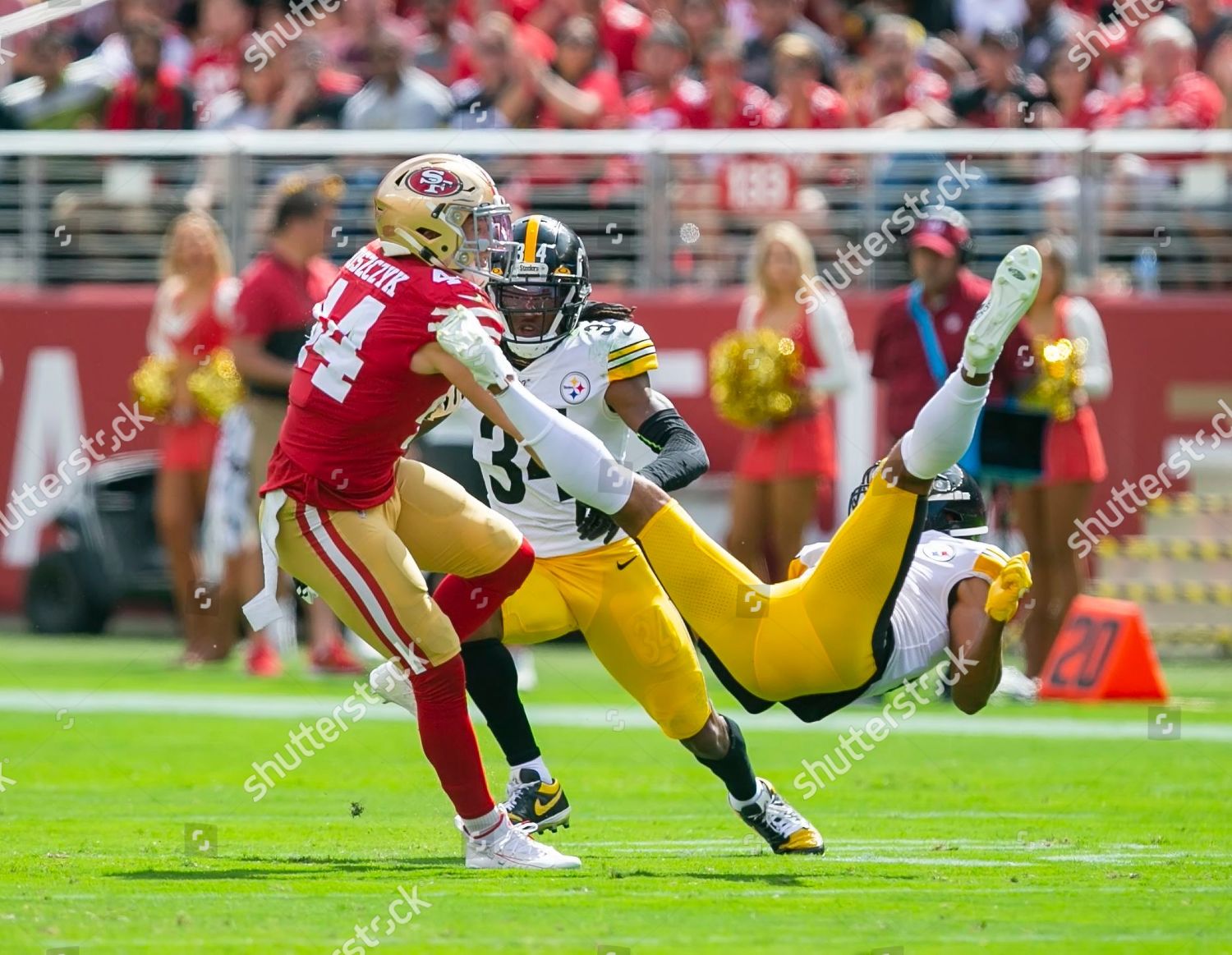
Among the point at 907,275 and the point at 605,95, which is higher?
the point at 605,95

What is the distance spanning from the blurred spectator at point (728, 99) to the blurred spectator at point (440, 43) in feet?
6.55

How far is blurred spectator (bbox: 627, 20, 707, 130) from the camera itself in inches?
564

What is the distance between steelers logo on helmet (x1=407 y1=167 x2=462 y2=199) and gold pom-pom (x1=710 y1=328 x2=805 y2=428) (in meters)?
5.47

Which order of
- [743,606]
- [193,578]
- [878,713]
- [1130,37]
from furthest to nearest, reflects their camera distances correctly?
[1130,37]
[193,578]
[878,713]
[743,606]

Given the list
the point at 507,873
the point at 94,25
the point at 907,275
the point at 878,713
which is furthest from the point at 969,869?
the point at 94,25

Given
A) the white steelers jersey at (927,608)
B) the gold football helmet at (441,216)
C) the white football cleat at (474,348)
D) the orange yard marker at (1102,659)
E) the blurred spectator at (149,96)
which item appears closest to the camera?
the white football cleat at (474,348)

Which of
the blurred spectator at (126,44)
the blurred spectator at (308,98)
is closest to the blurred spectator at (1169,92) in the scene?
the blurred spectator at (308,98)

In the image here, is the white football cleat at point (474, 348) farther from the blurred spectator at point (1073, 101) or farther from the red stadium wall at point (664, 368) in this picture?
the blurred spectator at point (1073, 101)

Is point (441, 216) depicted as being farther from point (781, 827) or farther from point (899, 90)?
point (899, 90)

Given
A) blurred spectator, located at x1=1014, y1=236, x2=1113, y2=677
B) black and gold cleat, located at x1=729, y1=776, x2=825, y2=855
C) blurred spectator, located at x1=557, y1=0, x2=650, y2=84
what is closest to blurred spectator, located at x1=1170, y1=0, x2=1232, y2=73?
blurred spectator, located at x1=1014, y1=236, x2=1113, y2=677

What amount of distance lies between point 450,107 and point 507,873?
9.12 m

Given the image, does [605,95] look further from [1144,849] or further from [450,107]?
[1144,849]

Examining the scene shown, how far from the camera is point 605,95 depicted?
48.0ft

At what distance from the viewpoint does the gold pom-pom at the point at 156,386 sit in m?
12.4
